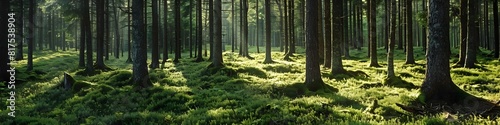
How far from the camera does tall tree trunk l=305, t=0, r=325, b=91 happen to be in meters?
14.1

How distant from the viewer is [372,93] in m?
13.5

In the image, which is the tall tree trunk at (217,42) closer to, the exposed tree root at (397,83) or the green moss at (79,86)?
the green moss at (79,86)

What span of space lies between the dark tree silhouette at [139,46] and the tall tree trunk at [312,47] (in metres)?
7.18

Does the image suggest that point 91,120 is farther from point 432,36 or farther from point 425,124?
point 432,36

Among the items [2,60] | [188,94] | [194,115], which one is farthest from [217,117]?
[2,60]

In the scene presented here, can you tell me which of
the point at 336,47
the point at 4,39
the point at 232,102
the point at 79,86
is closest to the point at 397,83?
the point at 336,47

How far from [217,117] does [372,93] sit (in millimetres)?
6407

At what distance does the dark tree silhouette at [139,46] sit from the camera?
16.0m

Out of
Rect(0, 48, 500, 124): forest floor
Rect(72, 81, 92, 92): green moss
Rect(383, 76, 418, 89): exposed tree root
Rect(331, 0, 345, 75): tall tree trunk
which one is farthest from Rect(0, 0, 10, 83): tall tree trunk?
Rect(383, 76, 418, 89): exposed tree root

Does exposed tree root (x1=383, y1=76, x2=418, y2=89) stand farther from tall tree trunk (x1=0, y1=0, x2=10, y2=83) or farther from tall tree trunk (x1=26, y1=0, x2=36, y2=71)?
tall tree trunk (x1=26, y1=0, x2=36, y2=71)

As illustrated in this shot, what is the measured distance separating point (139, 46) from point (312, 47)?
758cm

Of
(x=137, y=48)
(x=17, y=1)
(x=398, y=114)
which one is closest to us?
(x=398, y=114)

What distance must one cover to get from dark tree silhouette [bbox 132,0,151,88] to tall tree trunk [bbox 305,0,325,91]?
718cm

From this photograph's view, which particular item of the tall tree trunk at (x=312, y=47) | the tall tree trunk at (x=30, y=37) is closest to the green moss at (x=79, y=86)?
the tall tree trunk at (x=312, y=47)
